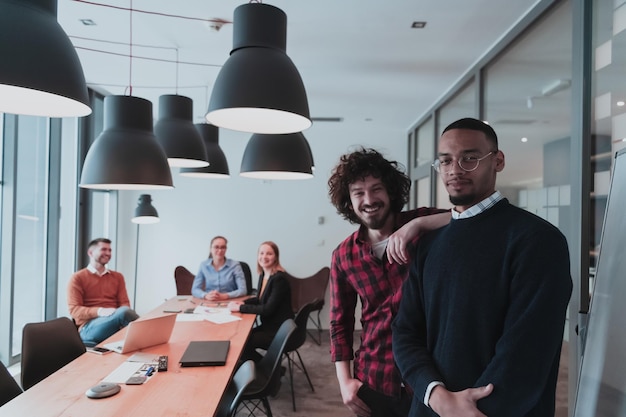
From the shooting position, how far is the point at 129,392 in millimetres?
2029

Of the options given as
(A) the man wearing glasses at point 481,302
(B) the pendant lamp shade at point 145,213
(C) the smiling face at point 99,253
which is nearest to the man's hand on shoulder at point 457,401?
(A) the man wearing glasses at point 481,302

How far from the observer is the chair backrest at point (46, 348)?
2631 mm

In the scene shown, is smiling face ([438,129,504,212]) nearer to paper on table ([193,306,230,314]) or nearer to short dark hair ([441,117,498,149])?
short dark hair ([441,117,498,149])

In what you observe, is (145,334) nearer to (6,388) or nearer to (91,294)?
(6,388)

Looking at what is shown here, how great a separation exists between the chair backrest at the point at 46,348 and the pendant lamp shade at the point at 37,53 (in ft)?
6.78

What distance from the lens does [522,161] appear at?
10.3 ft

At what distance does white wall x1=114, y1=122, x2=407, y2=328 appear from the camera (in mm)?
6504

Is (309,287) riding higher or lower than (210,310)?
lower

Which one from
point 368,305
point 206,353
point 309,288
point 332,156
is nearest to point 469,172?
point 368,305

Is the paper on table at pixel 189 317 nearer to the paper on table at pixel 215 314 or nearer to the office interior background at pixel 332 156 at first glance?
the paper on table at pixel 215 314

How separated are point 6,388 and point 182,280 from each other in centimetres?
405

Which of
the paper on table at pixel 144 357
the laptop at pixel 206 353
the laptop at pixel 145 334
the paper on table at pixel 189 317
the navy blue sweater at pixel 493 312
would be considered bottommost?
the paper on table at pixel 189 317

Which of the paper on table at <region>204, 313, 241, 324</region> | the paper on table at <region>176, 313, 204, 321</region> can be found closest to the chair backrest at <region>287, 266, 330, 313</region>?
the paper on table at <region>204, 313, 241, 324</region>

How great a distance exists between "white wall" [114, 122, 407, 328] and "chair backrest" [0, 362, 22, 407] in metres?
4.32
